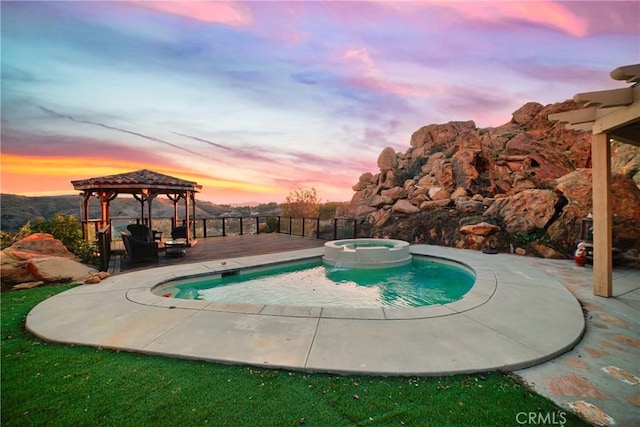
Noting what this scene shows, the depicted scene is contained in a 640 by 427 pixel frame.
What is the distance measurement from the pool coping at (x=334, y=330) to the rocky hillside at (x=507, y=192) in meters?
4.83

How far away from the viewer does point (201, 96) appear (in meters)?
10.7

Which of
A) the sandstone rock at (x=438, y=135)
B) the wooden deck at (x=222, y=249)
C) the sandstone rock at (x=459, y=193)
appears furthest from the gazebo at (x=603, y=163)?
the sandstone rock at (x=438, y=135)

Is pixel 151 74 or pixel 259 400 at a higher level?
pixel 151 74

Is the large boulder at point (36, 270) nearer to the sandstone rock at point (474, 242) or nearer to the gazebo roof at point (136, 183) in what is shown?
the gazebo roof at point (136, 183)

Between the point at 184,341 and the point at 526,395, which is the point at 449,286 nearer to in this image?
the point at 526,395

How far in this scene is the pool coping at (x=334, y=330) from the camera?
9.07 ft

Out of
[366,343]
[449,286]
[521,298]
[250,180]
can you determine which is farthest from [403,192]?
[366,343]

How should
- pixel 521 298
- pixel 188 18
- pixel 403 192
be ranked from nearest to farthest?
pixel 521 298
pixel 188 18
pixel 403 192

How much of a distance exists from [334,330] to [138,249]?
262 inches

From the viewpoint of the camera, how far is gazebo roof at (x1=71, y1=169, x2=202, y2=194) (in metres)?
8.66

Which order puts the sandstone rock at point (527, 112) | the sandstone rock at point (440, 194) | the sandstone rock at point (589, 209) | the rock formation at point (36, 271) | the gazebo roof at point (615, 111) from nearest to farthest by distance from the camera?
the gazebo roof at point (615, 111) < the rock formation at point (36, 271) < the sandstone rock at point (589, 209) < the sandstone rock at point (440, 194) < the sandstone rock at point (527, 112)

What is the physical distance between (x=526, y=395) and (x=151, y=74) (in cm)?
1132

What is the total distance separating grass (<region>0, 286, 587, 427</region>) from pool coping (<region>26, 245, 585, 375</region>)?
0.18 meters

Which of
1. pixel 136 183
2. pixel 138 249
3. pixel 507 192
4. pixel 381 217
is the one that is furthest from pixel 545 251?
pixel 136 183
